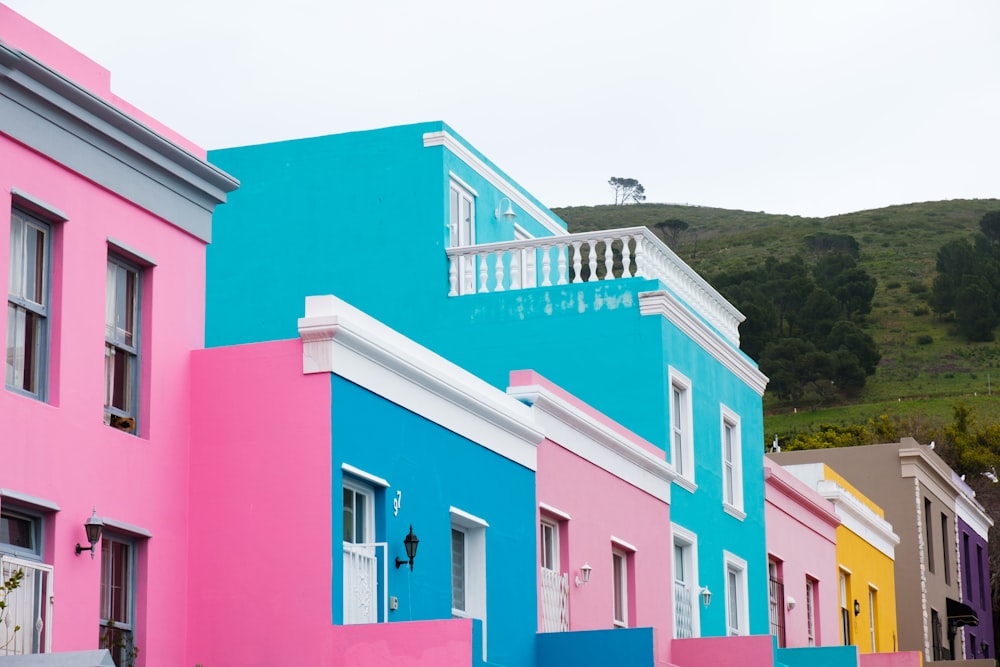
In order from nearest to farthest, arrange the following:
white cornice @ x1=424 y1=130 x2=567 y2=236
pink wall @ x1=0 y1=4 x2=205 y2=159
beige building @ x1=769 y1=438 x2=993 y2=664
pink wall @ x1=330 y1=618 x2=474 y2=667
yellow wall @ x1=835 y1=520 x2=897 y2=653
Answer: pink wall @ x1=0 y1=4 x2=205 y2=159 < pink wall @ x1=330 y1=618 x2=474 y2=667 < white cornice @ x1=424 y1=130 x2=567 y2=236 < yellow wall @ x1=835 y1=520 x2=897 y2=653 < beige building @ x1=769 y1=438 x2=993 y2=664

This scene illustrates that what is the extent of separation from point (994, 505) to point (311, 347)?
1677 inches

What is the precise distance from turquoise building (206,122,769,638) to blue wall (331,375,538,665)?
15.3ft

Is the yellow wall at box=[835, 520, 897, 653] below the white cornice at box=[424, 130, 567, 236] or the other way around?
below

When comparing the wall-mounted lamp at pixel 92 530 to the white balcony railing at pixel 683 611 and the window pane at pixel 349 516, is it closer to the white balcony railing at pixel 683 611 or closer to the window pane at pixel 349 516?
the window pane at pixel 349 516

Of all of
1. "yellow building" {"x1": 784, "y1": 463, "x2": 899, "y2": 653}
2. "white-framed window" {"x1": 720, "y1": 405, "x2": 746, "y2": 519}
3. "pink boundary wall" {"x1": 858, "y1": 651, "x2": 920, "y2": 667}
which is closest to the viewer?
"white-framed window" {"x1": 720, "y1": 405, "x2": 746, "y2": 519}

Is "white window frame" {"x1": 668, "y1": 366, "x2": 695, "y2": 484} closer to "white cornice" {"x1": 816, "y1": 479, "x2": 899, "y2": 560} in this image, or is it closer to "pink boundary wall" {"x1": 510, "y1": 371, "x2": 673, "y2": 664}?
"pink boundary wall" {"x1": 510, "y1": 371, "x2": 673, "y2": 664}

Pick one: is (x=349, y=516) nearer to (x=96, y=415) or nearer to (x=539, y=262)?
(x=96, y=415)

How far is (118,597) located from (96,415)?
4.55ft

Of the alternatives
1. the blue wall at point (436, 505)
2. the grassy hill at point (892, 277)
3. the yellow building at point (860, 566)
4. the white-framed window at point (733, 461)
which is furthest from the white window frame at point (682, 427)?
the grassy hill at point (892, 277)

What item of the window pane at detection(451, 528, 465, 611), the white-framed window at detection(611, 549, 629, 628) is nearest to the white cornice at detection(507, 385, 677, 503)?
the white-framed window at detection(611, 549, 629, 628)

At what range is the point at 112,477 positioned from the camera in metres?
12.8

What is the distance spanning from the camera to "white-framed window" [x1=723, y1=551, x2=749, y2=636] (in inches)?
976

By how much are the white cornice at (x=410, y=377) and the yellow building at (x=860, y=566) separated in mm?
13611

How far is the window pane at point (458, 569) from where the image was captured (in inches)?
642
